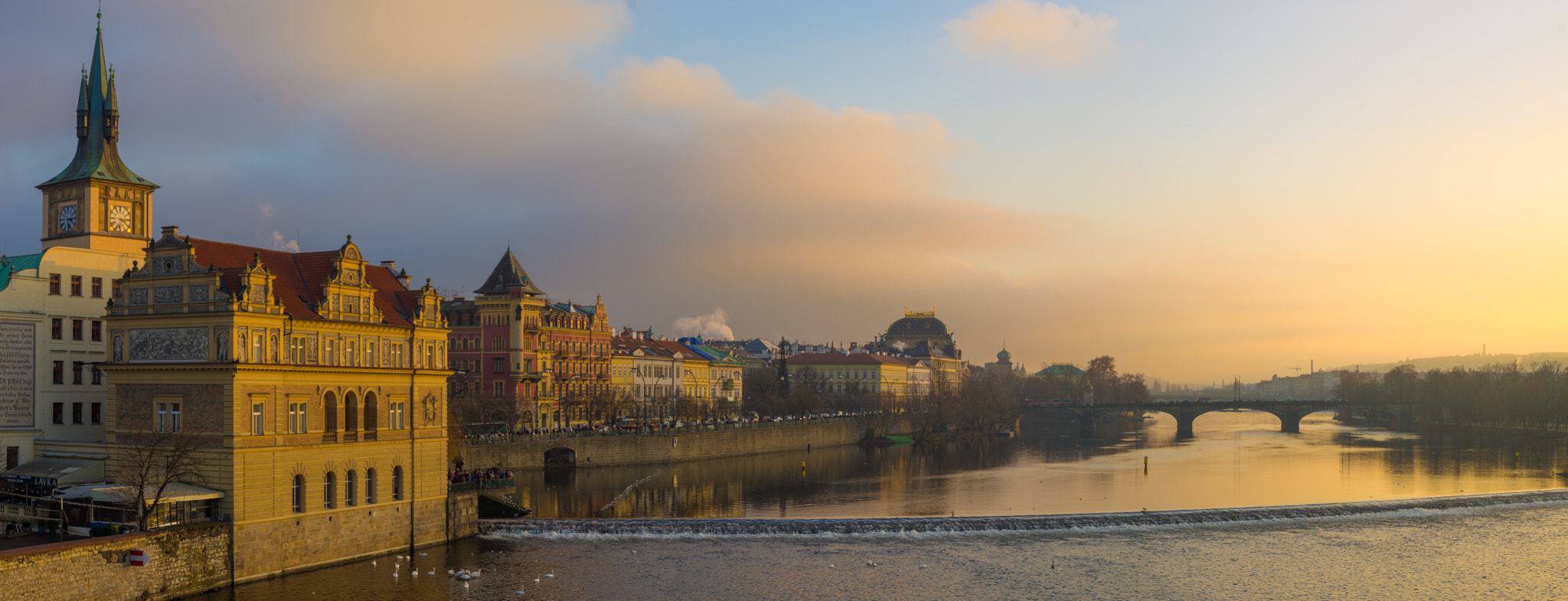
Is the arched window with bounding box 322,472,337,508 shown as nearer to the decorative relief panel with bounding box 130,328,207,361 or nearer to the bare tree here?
the bare tree

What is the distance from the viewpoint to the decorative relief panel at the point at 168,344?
42219 mm

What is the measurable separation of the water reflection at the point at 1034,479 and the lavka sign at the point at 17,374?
25.8 m

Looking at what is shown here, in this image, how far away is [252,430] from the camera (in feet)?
139

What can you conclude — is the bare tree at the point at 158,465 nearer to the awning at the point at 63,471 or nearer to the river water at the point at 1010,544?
the awning at the point at 63,471

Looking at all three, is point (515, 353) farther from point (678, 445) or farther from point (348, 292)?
point (348, 292)

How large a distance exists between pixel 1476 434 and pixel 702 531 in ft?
434

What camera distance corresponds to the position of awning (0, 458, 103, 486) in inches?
1772

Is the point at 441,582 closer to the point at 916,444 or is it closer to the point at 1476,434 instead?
the point at 916,444

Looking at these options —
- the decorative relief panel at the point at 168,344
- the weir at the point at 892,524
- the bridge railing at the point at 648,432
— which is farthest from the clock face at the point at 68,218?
the bridge railing at the point at 648,432

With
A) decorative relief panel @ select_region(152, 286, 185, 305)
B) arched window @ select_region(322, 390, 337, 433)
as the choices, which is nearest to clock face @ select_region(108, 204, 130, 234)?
decorative relief panel @ select_region(152, 286, 185, 305)

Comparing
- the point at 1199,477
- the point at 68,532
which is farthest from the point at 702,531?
the point at 1199,477

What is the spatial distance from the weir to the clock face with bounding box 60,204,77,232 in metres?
22.8

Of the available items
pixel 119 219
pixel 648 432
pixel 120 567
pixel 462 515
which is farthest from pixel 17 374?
pixel 648 432

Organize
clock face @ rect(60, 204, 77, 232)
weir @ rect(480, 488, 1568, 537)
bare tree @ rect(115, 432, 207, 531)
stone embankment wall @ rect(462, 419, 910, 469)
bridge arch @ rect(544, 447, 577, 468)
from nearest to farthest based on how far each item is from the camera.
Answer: bare tree @ rect(115, 432, 207, 531), clock face @ rect(60, 204, 77, 232), weir @ rect(480, 488, 1568, 537), stone embankment wall @ rect(462, 419, 910, 469), bridge arch @ rect(544, 447, 577, 468)
